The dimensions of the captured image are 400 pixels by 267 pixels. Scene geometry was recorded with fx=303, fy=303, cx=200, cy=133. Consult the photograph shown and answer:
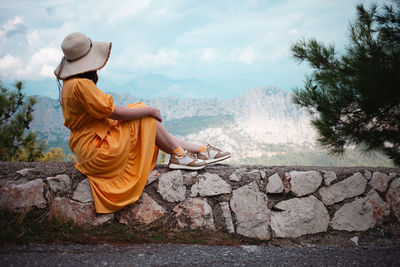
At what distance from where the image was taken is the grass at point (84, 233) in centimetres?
206

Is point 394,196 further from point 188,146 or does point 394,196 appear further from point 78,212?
point 78,212

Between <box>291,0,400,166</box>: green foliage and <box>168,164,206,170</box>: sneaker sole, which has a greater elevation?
<box>291,0,400,166</box>: green foliage

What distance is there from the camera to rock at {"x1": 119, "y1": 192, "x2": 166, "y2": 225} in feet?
7.84

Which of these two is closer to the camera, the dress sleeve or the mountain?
the dress sleeve

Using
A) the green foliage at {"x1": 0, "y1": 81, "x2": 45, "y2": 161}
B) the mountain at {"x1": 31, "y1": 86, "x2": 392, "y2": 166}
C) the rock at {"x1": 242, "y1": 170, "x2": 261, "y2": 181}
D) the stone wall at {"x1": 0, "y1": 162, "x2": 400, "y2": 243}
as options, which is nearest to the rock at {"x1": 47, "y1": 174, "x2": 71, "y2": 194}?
the stone wall at {"x1": 0, "y1": 162, "x2": 400, "y2": 243}

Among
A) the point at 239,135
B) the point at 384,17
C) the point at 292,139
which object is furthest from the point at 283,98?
the point at 384,17

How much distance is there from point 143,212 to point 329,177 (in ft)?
5.34

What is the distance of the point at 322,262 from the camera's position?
2020 mm

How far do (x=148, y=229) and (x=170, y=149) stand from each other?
0.66 m

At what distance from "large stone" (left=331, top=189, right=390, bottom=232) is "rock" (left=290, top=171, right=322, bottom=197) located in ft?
1.02

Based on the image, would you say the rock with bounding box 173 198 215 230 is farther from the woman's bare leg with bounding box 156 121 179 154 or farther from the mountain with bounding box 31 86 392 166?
the mountain with bounding box 31 86 392 166

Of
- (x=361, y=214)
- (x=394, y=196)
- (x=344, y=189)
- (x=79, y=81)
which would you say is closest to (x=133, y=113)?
(x=79, y=81)

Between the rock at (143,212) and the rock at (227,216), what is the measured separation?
1.59ft

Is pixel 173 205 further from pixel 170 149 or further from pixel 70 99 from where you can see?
pixel 70 99
